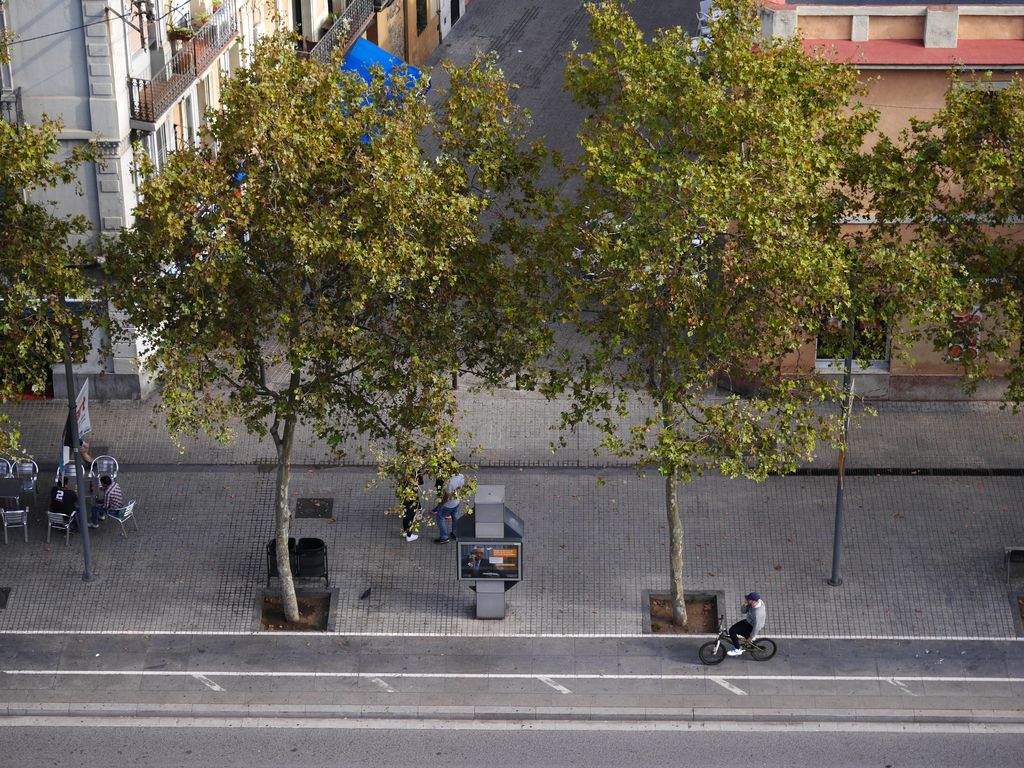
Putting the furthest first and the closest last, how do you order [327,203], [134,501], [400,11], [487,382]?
[400,11]
[134,501]
[487,382]
[327,203]

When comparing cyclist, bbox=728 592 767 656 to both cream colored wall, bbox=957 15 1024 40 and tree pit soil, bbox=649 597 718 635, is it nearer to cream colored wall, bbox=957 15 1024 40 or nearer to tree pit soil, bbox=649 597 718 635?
tree pit soil, bbox=649 597 718 635

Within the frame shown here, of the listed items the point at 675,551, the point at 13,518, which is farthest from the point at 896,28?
the point at 13,518

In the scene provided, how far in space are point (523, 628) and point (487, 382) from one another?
4.47m

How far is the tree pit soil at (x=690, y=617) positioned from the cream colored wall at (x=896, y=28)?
36.9 ft

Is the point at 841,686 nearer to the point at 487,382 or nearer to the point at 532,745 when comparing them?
the point at 532,745

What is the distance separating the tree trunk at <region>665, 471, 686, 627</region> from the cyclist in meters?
1.10

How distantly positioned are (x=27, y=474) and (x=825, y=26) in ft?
54.7

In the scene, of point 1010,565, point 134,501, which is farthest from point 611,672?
point 134,501

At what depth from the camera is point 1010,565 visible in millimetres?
29484

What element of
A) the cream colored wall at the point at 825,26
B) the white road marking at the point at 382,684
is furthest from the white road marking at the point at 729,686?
the cream colored wall at the point at 825,26

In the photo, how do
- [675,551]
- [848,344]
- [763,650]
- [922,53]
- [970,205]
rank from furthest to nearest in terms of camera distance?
[922,53]
[675,551]
[763,650]
[970,205]
[848,344]

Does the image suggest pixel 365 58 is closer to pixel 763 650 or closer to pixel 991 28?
pixel 991 28

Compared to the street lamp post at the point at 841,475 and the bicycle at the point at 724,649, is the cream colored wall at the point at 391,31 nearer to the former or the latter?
the street lamp post at the point at 841,475

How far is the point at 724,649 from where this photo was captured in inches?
1096
